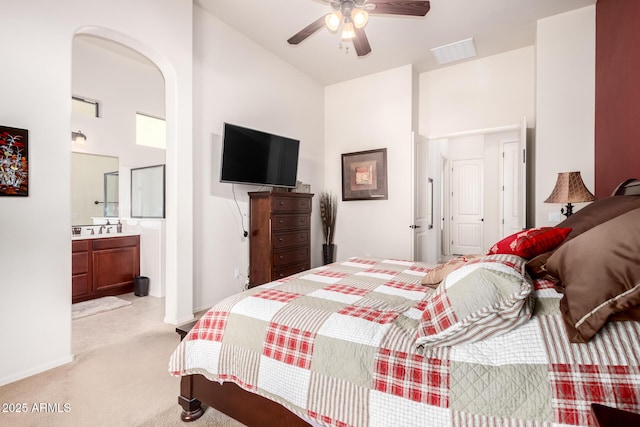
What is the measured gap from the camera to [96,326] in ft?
9.53

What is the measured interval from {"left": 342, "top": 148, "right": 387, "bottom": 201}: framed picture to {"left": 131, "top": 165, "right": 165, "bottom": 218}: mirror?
270 cm

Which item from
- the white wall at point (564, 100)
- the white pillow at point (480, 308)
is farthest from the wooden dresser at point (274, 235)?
the white wall at point (564, 100)

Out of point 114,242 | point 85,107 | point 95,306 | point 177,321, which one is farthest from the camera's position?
point 85,107

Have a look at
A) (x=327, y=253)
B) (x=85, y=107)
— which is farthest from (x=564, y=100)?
(x=85, y=107)

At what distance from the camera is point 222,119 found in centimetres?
349

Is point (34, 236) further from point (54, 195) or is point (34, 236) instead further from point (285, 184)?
point (285, 184)

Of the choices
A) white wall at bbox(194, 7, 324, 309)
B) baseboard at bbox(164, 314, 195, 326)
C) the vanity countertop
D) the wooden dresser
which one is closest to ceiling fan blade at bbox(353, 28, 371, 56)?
white wall at bbox(194, 7, 324, 309)

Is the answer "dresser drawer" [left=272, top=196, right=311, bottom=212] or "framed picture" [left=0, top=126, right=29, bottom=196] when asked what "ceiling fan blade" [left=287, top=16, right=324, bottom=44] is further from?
"framed picture" [left=0, top=126, right=29, bottom=196]

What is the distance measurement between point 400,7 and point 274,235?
2.47 metres

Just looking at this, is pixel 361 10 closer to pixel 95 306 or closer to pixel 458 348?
pixel 458 348

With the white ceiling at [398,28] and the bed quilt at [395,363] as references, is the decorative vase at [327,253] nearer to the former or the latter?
the white ceiling at [398,28]

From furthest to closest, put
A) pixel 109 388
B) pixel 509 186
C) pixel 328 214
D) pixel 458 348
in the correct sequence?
pixel 509 186, pixel 328 214, pixel 109 388, pixel 458 348

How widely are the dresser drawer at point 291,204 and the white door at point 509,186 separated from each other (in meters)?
4.58

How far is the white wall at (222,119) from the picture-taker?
3275 mm
